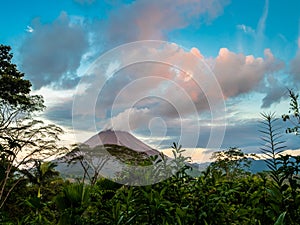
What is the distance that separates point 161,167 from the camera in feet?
5.04

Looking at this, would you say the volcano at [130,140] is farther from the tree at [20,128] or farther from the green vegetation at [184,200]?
the tree at [20,128]

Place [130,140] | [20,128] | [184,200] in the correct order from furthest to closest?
1. [20,128]
2. [130,140]
3. [184,200]

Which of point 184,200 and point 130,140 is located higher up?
point 130,140

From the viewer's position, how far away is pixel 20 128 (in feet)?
47.6

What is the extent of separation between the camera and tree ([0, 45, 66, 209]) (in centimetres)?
1304

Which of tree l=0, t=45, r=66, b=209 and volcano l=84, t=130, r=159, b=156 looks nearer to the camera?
volcano l=84, t=130, r=159, b=156

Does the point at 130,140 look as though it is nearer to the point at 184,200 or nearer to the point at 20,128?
the point at 184,200

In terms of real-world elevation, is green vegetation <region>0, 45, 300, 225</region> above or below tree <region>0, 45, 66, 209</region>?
below

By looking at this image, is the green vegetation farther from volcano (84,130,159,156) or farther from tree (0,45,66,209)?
tree (0,45,66,209)

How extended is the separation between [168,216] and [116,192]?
0.38 m

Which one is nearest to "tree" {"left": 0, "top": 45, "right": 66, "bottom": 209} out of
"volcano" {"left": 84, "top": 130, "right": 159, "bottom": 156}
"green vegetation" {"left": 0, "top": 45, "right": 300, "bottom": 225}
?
"volcano" {"left": 84, "top": 130, "right": 159, "bottom": 156}

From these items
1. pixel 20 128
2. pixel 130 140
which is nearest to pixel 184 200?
pixel 130 140

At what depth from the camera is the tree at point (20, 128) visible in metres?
13.0

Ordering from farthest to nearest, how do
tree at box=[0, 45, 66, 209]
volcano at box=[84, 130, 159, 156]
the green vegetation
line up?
tree at box=[0, 45, 66, 209] < volcano at box=[84, 130, 159, 156] < the green vegetation
